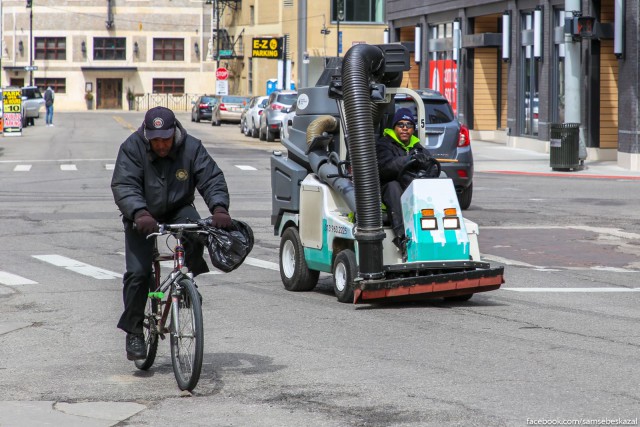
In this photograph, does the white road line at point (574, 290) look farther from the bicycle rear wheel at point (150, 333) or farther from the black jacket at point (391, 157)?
the bicycle rear wheel at point (150, 333)

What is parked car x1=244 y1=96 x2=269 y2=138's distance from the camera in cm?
4719

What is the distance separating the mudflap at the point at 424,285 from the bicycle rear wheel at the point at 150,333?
2902mm

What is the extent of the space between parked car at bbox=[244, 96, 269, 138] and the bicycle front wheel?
39.3 m

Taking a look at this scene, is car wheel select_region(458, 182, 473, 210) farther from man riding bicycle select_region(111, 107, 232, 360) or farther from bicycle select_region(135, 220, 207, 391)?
bicycle select_region(135, 220, 207, 391)

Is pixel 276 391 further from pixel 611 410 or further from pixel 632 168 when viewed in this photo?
pixel 632 168

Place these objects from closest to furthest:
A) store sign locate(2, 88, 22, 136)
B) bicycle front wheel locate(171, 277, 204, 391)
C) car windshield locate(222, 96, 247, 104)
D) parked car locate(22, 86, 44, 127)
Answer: bicycle front wheel locate(171, 277, 204, 391)
store sign locate(2, 88, 22, 136)
parked car locate(22, 86, 44, 127)
car windshield locate(222, 96, 247, 104)

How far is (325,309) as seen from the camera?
426 inches

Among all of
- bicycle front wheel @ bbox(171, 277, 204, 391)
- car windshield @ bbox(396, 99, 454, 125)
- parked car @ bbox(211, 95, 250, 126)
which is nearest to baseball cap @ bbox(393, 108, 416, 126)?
bicycle front wheel @ bbox(171, 277, 204, 391)

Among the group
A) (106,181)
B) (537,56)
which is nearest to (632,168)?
(537,56)

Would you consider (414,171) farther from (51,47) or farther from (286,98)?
(51,47)

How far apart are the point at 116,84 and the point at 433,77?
6190 centimetres

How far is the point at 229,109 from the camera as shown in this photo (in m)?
61.6

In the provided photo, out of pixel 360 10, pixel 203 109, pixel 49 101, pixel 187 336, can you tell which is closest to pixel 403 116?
pixel 187 336

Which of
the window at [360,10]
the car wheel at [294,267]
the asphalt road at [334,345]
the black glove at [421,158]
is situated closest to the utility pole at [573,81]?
the asphalt road at [334,345]
